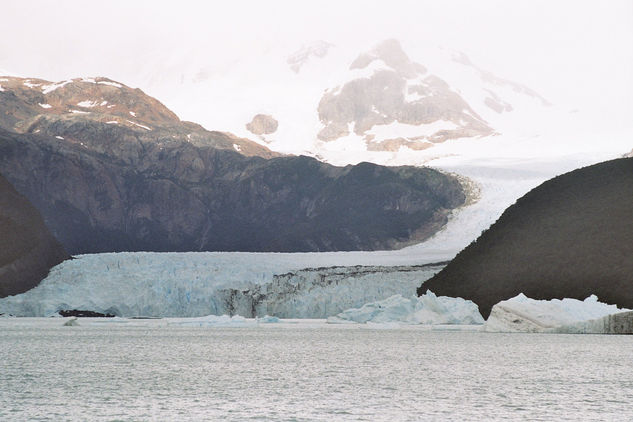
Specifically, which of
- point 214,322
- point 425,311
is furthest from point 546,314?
point 214,322

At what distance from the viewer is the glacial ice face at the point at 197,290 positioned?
43969mm

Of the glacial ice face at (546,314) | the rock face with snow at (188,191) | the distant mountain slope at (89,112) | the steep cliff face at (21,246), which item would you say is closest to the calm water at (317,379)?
the glacial ice face at (546,314)

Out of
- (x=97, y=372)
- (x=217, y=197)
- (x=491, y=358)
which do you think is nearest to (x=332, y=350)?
(x=491, y=358)

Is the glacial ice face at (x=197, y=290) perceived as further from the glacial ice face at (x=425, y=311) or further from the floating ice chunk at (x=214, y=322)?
the glacial ice face at (x=425, y=311)

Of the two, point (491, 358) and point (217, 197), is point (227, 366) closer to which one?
point (491, 358)

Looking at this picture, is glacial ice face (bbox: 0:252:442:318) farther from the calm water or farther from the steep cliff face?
the calm water

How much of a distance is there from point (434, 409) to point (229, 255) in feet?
139

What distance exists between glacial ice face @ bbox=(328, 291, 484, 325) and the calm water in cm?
734

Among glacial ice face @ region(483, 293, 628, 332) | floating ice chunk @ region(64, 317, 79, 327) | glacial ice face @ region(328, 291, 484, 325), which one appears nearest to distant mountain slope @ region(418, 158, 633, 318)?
glacial ice face @ region(328, 291, 484, 325)

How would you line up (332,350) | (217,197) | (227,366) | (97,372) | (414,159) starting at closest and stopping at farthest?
(97,372), (227,366), (332,350), (217,197), (414,159)

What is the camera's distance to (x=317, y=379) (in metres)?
15.2

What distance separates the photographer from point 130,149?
116m

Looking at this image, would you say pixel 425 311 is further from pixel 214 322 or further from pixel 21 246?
pixel 21 246

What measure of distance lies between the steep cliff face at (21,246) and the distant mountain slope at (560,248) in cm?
2124
